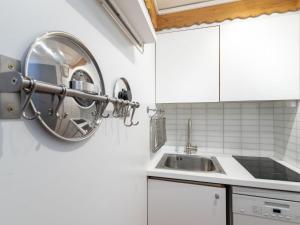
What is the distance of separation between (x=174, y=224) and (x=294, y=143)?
116 centimetres

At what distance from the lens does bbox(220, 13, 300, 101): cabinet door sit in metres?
1.35

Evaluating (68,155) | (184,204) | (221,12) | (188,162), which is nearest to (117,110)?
(68,155)

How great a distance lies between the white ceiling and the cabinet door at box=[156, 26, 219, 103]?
0.24 meters

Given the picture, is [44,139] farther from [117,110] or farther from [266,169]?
[266,169]

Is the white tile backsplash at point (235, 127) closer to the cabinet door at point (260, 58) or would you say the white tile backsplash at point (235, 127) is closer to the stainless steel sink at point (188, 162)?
the stainless steel sink at point (188, 162)

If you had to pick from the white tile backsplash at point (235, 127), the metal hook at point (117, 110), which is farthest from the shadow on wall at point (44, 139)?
the white tile backsplash at point (235, 127)

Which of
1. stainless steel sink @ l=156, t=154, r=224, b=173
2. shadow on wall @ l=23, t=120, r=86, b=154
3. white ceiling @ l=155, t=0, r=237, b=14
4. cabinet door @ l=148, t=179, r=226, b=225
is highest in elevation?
white ceiling @ l=155, t=0, r=237, b=14

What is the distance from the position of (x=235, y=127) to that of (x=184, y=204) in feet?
3.29

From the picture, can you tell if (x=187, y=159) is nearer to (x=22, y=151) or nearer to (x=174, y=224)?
(x=174, y=224)

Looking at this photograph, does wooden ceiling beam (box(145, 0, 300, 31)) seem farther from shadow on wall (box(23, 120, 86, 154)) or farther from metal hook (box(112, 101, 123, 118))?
shadow on wall (box(23, 120, 86, 154))

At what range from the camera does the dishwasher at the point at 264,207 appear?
1087mm

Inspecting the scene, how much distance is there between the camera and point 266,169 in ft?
4.53

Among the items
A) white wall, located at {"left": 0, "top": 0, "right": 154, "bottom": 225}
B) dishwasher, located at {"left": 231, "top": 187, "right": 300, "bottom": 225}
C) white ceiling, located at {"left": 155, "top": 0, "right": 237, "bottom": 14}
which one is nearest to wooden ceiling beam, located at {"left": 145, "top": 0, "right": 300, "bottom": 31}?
white ceiling, located at {"left": 155, "top": 0, "right": 237, "bottom": 14}

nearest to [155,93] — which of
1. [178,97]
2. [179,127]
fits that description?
[178,97]
